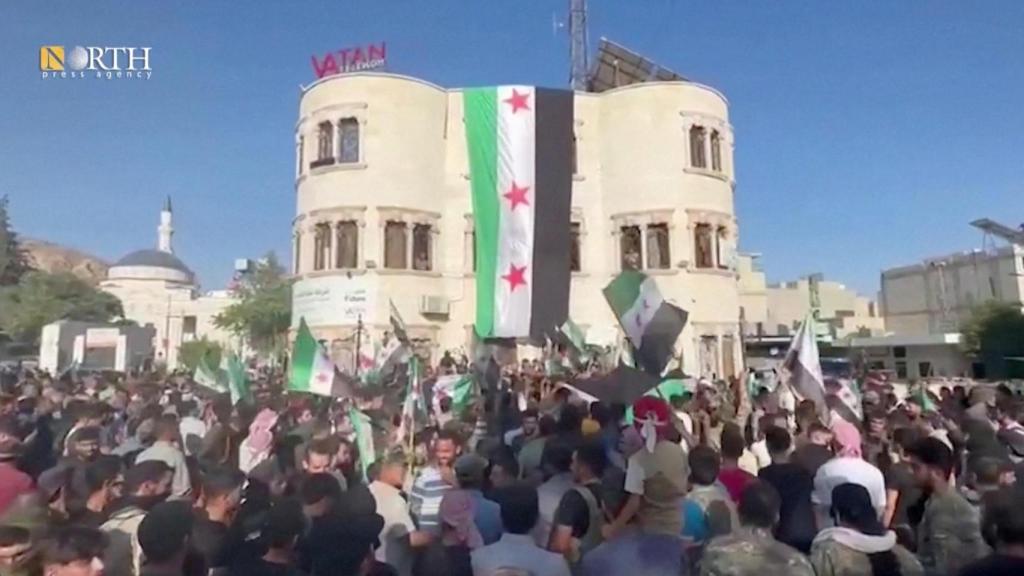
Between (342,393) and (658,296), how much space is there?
407 centimetres

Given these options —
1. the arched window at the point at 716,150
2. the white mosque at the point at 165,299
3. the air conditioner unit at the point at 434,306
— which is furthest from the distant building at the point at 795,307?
the white mosque at the point at 165,299

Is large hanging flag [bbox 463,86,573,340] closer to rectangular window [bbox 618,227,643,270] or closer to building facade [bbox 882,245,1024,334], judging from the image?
rectangular window [bbox 618,227,643,270]

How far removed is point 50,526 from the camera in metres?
3.99

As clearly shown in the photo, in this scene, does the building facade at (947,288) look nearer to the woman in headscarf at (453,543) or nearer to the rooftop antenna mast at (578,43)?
the rooftop antenna mast at (578,43)

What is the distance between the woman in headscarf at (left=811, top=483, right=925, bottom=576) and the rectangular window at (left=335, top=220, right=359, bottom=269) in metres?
23.7

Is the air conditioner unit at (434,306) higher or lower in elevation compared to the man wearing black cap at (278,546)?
higher

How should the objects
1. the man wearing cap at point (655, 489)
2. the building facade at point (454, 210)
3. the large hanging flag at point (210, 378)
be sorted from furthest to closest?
the building facade at point (454, 210), the large hanging flag at point (210, 378), the man wearing cap at point (655, 489)

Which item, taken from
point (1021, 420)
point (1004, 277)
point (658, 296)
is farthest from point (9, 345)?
point (1004, 277)

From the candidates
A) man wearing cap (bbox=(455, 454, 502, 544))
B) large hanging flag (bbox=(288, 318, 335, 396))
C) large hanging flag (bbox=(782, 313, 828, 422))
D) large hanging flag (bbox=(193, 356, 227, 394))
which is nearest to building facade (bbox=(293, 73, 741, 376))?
large hanging flag (bbox=(193, 356, 227, 394))

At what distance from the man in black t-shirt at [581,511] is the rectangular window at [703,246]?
2304 cm

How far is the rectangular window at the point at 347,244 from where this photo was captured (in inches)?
1032

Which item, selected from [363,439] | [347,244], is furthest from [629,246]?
[363,439]

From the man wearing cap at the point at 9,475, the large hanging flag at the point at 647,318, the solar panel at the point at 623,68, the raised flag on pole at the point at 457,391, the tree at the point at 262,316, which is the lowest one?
the man wearing cap at the point at 9,475

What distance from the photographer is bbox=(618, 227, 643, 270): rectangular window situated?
2777 centimetres
